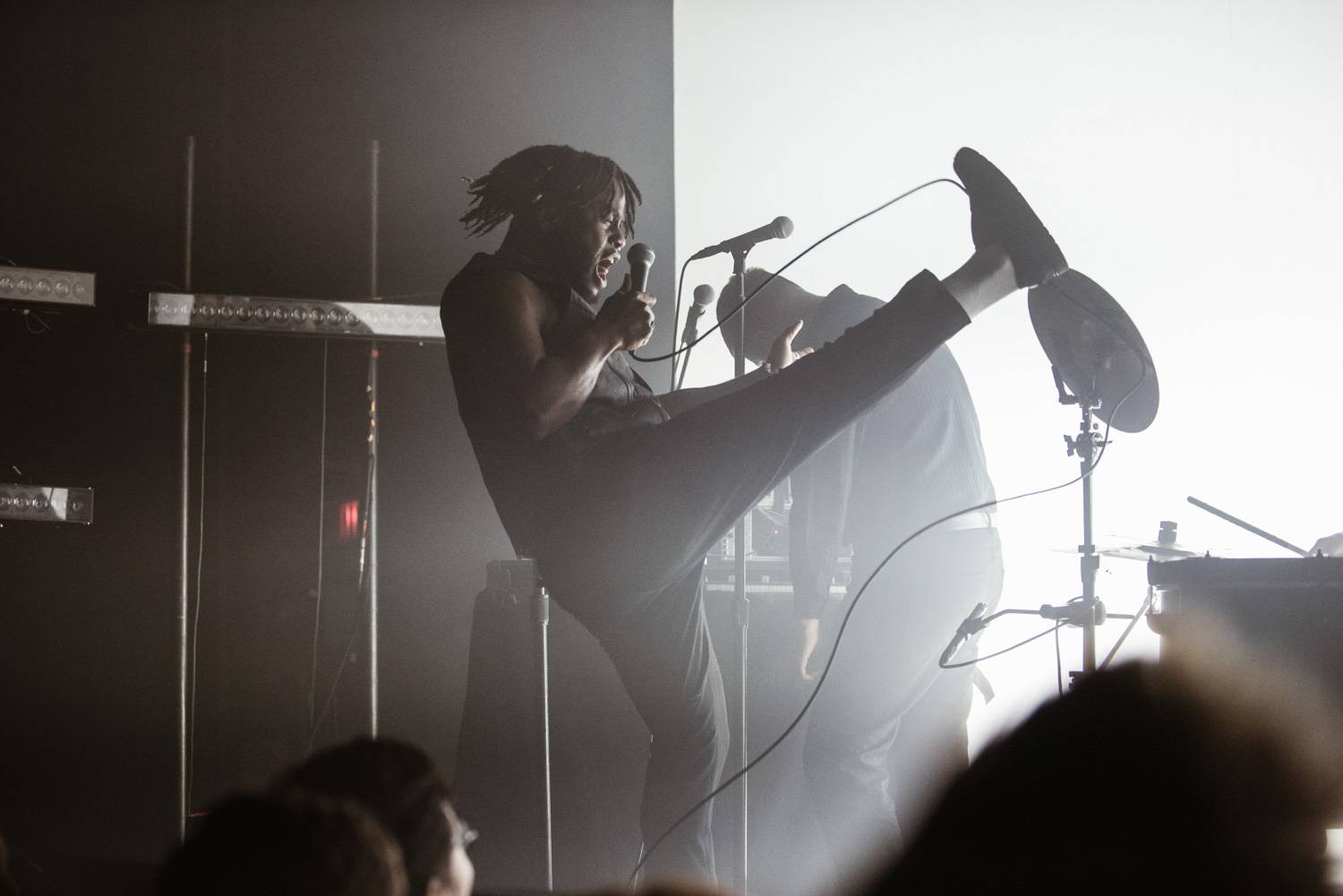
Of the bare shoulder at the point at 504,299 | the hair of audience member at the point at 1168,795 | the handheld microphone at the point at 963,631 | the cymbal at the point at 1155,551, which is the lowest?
the hair of audience member at the point at 1168,795

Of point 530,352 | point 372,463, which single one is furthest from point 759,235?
point 372,463

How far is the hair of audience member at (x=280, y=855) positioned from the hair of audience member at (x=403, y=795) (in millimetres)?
182

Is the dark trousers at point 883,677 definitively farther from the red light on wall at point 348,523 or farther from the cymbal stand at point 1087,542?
the red light on wall at point 348,523

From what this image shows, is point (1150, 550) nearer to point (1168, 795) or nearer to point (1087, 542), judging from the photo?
point (1087, 542)

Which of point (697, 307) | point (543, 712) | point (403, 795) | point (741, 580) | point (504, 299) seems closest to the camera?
point (403, 795)

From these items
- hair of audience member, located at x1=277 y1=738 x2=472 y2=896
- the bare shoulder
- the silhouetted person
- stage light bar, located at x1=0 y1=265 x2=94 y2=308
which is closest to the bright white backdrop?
the silhouetted person

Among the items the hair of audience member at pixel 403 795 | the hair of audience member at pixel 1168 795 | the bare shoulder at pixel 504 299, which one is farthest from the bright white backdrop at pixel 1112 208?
the hair of audience member at pixel 403 795

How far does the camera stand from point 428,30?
323 centimetres

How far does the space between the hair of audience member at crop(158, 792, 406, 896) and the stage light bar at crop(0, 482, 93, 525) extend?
2.50 metres

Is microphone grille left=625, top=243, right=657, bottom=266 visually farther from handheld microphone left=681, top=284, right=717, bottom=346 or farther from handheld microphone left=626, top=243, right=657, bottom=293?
handheld microphone left=681, top=284, right=717, bottom=346

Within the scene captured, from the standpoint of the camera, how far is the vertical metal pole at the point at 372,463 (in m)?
2.85

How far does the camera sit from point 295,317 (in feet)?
9.30

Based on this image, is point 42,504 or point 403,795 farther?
point 42,504

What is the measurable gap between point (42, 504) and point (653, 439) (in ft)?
6.48
